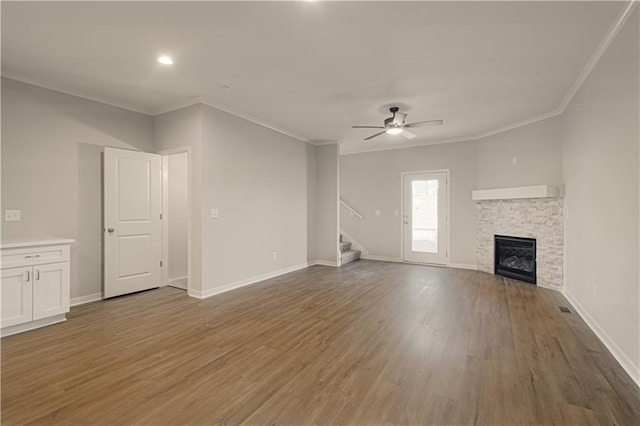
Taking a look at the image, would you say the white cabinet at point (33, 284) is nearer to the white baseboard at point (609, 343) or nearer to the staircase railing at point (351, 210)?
the white baseboard at point (609, 343)

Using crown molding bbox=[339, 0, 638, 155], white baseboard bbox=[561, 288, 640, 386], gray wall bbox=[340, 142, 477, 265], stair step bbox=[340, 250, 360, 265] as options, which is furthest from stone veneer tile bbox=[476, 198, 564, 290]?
stair step bbox=[340, 250, 360, 265]

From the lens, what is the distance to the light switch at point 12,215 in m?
3.42

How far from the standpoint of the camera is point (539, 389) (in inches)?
84.4

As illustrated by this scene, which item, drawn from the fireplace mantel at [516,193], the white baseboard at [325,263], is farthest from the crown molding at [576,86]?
the white baseboard at [325,263]

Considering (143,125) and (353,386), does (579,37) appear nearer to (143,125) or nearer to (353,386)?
(353,386)

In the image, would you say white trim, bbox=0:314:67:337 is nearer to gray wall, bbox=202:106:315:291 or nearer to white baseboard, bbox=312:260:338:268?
gray wall, bbox=202:106:315:291

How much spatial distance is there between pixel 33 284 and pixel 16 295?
6.0 inches

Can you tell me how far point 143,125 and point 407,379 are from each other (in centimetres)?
498

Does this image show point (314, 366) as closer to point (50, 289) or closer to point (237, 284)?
point (237, 284)

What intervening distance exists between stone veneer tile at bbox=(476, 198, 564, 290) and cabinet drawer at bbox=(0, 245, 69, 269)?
669cm

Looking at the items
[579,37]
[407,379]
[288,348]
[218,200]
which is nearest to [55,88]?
[218,200]

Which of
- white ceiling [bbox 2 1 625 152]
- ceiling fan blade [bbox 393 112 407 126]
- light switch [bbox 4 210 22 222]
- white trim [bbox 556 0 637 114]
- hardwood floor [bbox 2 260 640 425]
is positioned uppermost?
white ceiling [bbox 2 1 625 152]

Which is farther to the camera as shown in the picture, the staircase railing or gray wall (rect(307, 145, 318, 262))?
the staircase railing

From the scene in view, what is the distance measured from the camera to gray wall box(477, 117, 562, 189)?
4.86 m
